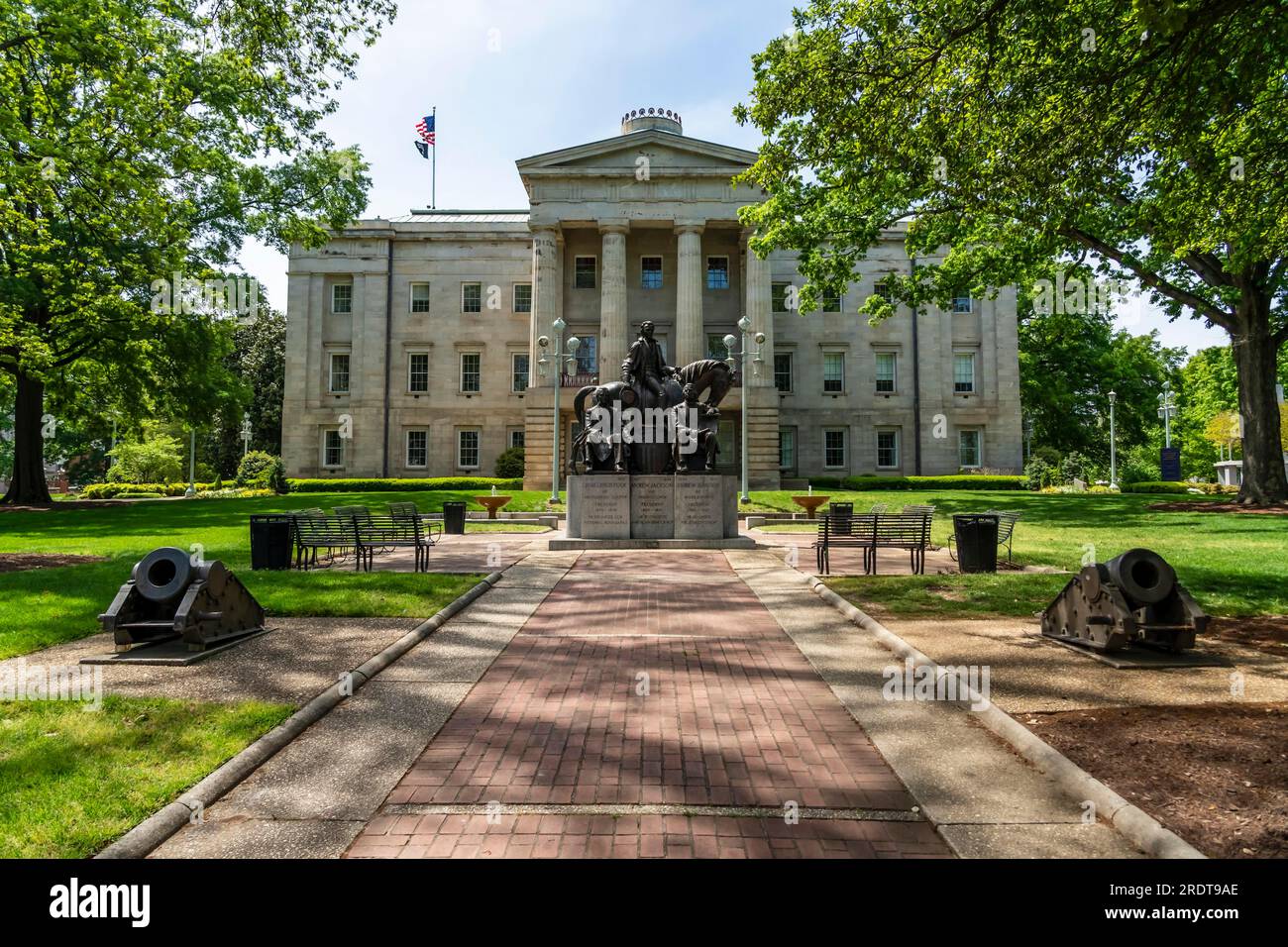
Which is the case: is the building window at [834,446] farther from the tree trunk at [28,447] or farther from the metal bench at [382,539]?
the tree trunk at [28,447]

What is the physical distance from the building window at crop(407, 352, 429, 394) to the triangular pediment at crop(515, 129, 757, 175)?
47.5 ft

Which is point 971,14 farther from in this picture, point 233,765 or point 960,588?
point 233,765

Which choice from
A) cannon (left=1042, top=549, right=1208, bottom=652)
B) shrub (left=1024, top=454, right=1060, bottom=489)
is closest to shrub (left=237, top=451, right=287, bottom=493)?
cannon (left=1042, top=549, right=1208, bottom=652)

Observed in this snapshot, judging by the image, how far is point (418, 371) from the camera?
50.3 meters

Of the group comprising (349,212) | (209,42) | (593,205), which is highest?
(593,205)

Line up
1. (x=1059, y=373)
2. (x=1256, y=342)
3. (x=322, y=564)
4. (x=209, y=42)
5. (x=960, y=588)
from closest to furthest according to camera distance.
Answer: (x=960, y=588) < (x=209, y=42) < (x=322, y=564) < (x=1256, y=342) < (x=1059, y=373)

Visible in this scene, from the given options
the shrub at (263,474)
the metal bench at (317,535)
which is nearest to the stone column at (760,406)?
the shrub at (263,474)

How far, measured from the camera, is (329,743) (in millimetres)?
5227

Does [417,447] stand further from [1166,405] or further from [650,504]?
[1166,405]

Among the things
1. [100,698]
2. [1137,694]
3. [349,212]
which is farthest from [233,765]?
[349,212]

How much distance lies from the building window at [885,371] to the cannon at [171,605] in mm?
47056

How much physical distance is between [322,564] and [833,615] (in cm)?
1055

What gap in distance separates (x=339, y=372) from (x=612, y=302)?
21.1 m

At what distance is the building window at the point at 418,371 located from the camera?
50.2 m
